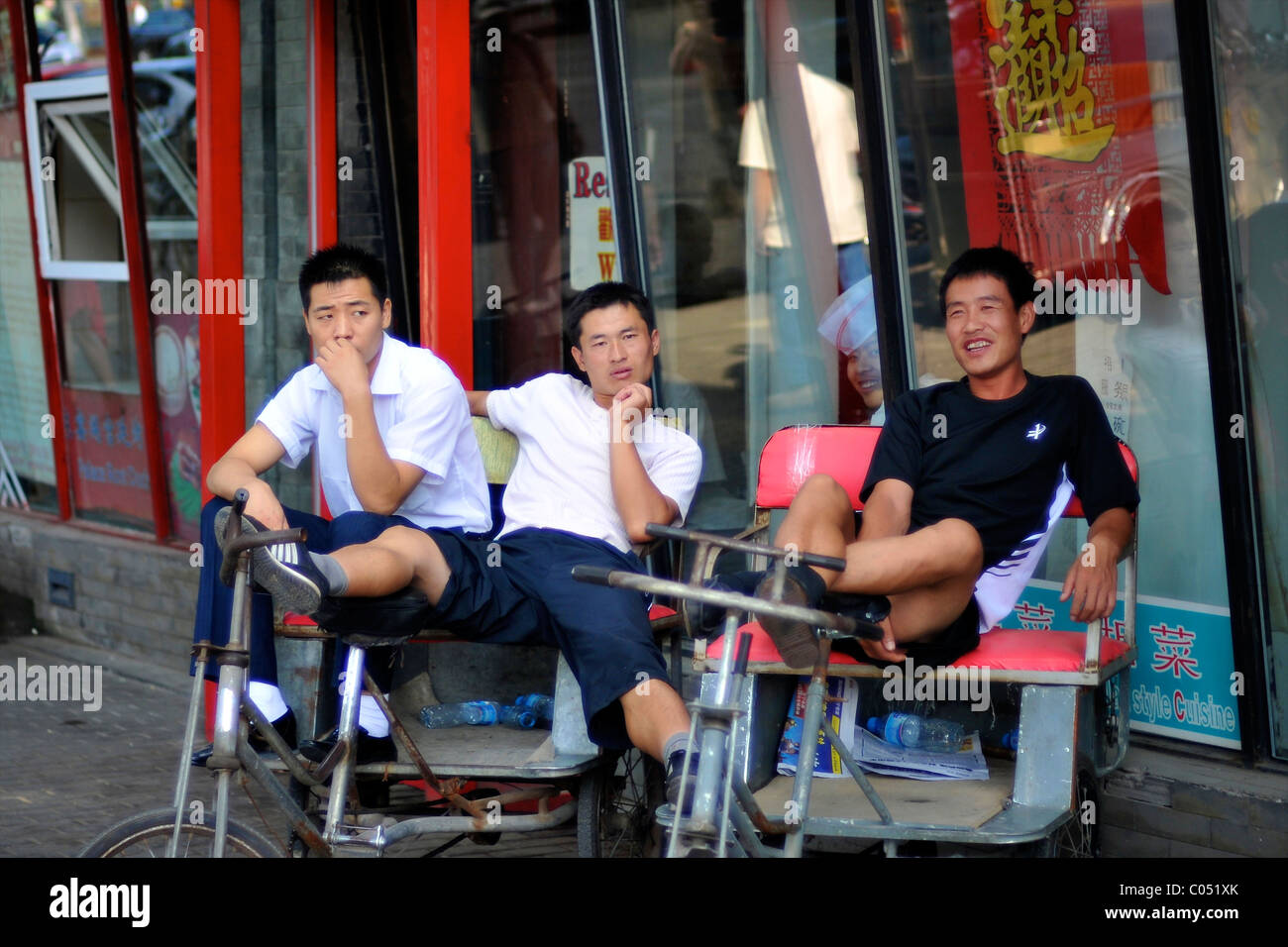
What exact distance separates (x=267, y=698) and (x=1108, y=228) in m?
3.06

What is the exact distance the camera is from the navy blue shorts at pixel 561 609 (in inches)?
157

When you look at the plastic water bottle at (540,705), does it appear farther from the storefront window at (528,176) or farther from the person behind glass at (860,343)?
the storefront window at (528,176)

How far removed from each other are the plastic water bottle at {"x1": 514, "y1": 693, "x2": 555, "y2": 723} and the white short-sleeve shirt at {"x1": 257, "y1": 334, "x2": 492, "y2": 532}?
543 mm

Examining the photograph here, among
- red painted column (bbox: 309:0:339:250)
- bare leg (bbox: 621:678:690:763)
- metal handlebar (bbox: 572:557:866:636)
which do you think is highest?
red painted column (bbox: 309:0:339:250)

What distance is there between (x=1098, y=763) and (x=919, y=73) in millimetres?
2557

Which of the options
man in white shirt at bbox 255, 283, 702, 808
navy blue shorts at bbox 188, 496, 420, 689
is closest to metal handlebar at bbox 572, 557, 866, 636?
man in white shirt at bbox 255, 283, 702, 808

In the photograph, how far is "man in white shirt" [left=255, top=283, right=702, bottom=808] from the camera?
3.90m

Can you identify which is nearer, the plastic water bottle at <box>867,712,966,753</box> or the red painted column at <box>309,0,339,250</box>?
the plastic water bottle at <box>867,712,966,753</box>

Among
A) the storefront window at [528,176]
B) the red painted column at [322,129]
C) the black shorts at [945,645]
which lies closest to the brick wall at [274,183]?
the red painted column at [322,129]

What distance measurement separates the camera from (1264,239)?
4.56m

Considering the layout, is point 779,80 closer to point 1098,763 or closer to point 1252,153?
point 1252,153

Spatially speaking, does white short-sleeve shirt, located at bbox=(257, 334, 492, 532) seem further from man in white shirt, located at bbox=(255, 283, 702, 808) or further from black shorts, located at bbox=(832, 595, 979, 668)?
black shorts, located at bbox=(832, 595, 979, 668)

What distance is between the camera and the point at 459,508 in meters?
4.59
